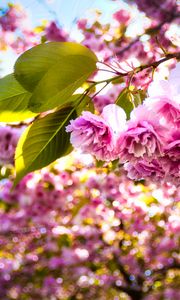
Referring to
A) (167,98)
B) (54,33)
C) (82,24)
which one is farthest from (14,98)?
(82,24)

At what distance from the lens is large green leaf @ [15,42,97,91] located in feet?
2.19

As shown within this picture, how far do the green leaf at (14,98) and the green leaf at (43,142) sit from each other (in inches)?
1.6

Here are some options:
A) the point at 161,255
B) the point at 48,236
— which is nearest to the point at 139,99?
the point at 48,236

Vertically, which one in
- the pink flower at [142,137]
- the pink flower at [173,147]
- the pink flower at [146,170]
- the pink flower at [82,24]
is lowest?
the pink flower at [82,24]

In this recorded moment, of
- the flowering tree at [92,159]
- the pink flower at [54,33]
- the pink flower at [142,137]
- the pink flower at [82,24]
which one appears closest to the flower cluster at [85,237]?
the flowering tree at [92,159]

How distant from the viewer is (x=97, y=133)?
1.99 feet

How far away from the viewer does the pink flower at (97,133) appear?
24.0 inches

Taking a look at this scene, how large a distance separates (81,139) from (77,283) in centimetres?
607

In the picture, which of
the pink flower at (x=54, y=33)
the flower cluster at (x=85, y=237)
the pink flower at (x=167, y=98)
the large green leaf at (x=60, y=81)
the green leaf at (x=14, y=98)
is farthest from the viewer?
the flower cluster at (x=85, y=237)

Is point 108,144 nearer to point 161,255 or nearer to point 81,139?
point 81,139

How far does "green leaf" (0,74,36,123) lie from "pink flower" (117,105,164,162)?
9.6 inches

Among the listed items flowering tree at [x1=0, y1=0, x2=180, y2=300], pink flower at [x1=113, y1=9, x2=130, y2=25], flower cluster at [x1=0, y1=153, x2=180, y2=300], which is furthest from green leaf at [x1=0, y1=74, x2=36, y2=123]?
pink flower at [x1=113, y1=9, x2=130, y2=25]

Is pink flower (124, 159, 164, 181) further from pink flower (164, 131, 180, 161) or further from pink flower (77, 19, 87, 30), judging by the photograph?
pink flower (77, 19, 87, 30)

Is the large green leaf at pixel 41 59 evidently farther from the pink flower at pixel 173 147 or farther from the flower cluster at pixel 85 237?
the flower cluster at pixel 85 237
